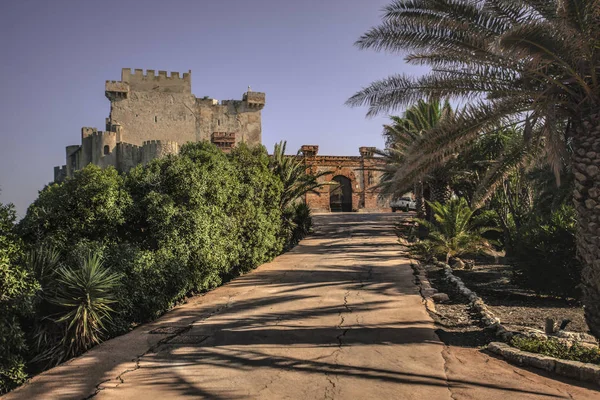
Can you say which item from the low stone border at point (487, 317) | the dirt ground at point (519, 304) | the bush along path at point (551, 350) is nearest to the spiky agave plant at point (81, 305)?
the bush along path at point (551, 350)

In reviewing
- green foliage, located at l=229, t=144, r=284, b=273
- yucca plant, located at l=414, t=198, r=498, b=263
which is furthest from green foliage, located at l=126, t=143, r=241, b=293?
yucca plant, located at l=414, t=198, r=498, b=263

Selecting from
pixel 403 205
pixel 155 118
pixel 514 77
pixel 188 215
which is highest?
pixel 155 118

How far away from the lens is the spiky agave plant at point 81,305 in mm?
5688

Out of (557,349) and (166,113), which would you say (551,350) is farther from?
(166,113)

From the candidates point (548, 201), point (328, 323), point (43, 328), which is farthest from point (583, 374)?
point (548, 201)

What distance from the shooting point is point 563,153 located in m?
7.23

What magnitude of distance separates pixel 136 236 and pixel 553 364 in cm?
672

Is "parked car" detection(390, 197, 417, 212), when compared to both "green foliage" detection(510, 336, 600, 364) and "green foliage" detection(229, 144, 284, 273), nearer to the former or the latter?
"green foliage" detection(229, 144, 284, 273)

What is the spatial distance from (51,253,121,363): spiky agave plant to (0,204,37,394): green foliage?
0.45m

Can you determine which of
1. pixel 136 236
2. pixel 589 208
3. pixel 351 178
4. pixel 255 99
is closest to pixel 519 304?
pixel 589 208

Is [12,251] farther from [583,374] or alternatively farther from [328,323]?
[583,374]

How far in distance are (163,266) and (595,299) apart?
6.41 m

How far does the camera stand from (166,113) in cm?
4656

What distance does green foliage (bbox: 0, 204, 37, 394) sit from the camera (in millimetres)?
4777
